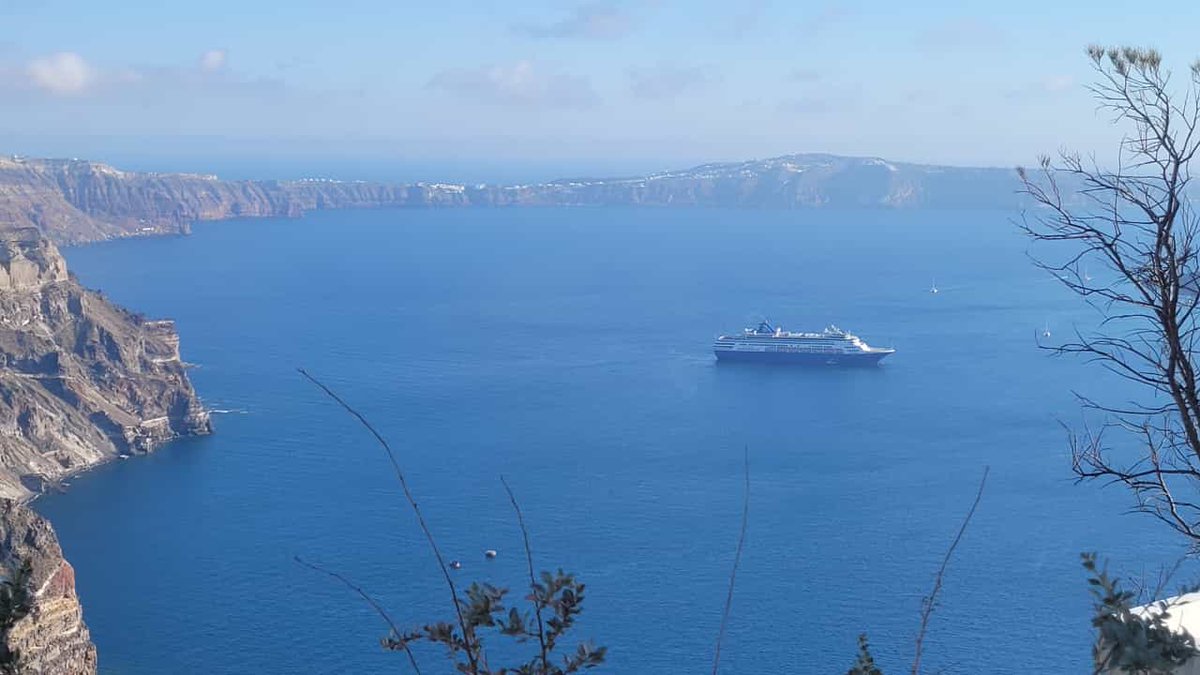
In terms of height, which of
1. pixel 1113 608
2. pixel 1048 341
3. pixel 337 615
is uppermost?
pixel 1113 608

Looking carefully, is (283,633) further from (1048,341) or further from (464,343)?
(1048,341)

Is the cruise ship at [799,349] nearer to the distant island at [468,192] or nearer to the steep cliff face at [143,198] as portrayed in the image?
the steep cliff face at [143,198]

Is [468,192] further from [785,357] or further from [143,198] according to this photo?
[785,357]

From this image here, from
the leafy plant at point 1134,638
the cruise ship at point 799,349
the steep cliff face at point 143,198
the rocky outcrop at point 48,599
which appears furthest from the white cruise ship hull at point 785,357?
the steep cliff face at point 143,198

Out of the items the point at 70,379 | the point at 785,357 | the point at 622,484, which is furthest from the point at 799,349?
the point at 70,379

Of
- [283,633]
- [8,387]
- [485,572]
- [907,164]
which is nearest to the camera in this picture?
[283,633]

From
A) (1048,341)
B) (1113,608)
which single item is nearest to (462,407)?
(1048,341)
